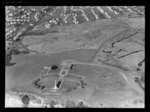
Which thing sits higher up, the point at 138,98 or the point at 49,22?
the point at 49,22

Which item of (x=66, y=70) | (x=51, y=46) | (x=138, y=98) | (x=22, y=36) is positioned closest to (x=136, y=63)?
(x=138, y=98)

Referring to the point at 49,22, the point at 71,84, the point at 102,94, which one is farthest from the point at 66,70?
the point at 49,22

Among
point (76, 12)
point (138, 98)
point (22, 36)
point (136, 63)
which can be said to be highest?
point (76, 12)

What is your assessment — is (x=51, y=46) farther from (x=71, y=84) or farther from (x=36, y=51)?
(x=71, y=84)

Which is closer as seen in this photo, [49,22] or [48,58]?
[48,58]

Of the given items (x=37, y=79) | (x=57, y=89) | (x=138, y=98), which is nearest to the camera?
(x=138, y=98)

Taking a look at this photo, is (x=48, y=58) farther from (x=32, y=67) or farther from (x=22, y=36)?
(x=22, y=36)

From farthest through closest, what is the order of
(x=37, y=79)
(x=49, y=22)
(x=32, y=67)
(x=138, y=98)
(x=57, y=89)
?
(x=49, y=22) < (x=32, y=67) < (x=37, y=79) < (x=57, y=89) < (x=138, y=98)
